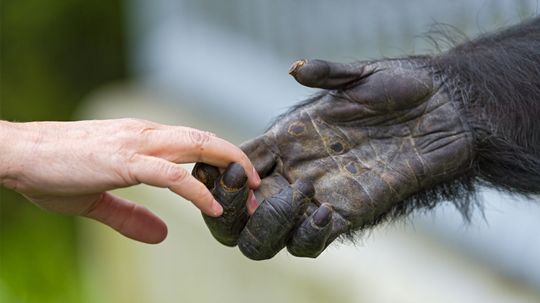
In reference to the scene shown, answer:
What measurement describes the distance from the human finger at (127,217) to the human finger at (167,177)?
1.30 feet

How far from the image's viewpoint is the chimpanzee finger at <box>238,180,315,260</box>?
7.31ft

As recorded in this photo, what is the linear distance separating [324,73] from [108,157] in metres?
0.53

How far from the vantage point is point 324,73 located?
2336mm

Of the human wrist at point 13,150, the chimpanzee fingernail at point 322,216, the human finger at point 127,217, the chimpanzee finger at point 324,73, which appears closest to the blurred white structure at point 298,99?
the chimpanzee finger at point 324,73

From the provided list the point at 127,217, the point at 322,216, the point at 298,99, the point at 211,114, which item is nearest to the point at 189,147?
the point at 322,216

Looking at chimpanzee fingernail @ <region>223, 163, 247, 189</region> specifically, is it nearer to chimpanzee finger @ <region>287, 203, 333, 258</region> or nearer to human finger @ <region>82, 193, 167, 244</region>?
chimpanzee finger @ <region>287, 203, 333, 258</region>

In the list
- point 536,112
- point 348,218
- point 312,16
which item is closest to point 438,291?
point 536,112

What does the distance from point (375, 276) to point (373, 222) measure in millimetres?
1559

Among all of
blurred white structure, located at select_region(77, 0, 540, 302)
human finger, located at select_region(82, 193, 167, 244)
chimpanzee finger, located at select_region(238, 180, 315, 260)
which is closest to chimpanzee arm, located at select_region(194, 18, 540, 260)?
chimpanzee finger, located at select_region(238, 180, 315, 260)

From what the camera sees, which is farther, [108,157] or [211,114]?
[211,114]

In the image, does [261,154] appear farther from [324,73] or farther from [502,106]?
[502,106]

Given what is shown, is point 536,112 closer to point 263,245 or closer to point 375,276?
point 263,245

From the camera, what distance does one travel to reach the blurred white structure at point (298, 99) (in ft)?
12.5

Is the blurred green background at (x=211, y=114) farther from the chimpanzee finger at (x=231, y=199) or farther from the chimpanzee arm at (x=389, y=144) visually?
the chimpanzee finger at (x=231, y=199)
